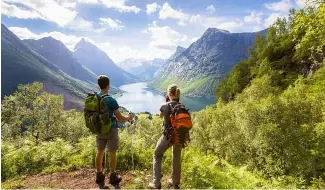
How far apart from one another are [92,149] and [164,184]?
4.09 metres

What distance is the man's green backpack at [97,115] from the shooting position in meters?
8.04

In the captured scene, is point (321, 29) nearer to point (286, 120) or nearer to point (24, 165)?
point (286, 120)

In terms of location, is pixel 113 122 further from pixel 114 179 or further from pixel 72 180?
pixel 72 180

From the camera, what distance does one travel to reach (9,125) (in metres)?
54.9

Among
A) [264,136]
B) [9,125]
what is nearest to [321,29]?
[264,136]

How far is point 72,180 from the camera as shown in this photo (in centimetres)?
989

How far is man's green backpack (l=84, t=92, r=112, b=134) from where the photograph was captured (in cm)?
804

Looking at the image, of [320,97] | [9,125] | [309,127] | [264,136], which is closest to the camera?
[264,136]

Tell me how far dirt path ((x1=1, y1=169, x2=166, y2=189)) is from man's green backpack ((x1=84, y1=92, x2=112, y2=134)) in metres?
2.09

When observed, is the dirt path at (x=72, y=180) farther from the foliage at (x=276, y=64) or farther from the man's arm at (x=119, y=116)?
the foliage at (x=276, y=64)

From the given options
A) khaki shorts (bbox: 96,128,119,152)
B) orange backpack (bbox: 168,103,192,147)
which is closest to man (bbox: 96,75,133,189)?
khaki shorts (bbox: 96,128,119,152)

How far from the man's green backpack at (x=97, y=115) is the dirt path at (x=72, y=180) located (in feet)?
6.86

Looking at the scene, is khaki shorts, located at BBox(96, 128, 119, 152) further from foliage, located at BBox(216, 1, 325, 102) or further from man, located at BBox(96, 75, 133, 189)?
foliage, located at BBox(216, 1, 325, 102)

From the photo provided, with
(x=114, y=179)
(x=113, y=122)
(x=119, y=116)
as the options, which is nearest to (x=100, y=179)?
(x=114, y=179)
